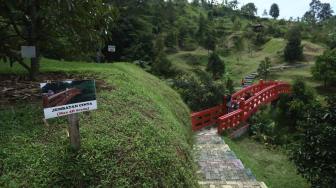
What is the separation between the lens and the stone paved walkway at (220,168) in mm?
8971

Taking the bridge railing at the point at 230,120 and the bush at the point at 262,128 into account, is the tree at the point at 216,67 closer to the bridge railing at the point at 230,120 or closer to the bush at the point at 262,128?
the bush at the point at 262,128

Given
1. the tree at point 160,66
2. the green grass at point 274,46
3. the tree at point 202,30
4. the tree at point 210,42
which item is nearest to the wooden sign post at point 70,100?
the tree at point 160,66

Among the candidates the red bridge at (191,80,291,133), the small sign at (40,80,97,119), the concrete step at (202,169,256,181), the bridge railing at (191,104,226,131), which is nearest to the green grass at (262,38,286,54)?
the red bridge at (191,80,291,133)

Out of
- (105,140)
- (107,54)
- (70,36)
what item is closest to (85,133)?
(105,140)

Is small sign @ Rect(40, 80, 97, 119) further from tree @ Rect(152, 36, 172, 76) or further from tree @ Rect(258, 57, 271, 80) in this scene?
tree @ Rect(258, 57, 271, 80)

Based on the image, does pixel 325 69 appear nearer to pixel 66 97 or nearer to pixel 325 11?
pixel 66 97

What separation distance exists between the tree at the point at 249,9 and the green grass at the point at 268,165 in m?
39.7

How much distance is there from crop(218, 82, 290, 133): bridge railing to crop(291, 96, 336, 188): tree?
5295 millimetres

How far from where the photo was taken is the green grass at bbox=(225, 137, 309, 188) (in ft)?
34.8

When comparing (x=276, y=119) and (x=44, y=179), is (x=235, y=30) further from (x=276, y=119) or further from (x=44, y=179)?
(x=44, y=179)

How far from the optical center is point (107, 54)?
81.9 ft

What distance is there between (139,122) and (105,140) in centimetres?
116

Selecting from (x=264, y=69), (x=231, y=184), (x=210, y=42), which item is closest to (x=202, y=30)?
(x=210, y=42)

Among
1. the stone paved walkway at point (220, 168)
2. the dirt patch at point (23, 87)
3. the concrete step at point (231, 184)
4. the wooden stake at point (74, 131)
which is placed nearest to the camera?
the wooden stake at point (74, 131)
